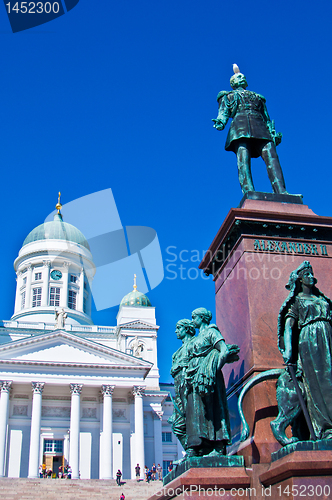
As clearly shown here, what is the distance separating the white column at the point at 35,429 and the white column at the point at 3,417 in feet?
7.02

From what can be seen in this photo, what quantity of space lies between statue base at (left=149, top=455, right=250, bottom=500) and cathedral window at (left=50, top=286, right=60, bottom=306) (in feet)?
194

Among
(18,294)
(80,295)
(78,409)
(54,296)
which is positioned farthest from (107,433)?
(18,294)

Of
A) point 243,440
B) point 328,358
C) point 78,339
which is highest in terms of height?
point 78,339

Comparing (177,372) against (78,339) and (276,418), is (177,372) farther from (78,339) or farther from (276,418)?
(78,339)

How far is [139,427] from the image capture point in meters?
46.4

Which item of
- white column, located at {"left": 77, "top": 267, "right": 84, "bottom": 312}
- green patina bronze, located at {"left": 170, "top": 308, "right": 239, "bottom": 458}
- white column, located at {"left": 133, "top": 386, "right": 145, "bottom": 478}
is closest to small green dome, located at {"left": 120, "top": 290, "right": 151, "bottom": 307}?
white column, located at {"left": 77, "top": 267, "right": 84, "bottom": 312}

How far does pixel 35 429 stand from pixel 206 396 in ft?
139

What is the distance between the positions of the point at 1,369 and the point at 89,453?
1050 cm

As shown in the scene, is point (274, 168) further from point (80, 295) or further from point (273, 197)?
point (80, 295)

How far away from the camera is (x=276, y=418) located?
4.71 m

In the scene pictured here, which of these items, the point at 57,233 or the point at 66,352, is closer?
the point at 66,352

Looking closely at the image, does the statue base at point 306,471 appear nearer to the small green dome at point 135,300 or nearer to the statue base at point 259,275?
the statue base at point 259,275

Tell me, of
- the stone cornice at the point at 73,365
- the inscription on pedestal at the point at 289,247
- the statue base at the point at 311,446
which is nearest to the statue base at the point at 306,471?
the statue base at the point at 311,446

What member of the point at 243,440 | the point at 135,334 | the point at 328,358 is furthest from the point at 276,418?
the point at 135,334
